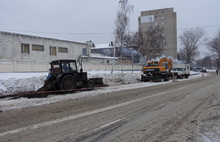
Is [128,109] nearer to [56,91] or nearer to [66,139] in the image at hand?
[66,139]

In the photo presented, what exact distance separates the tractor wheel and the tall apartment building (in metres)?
72.5

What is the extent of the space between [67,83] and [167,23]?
80678 millimetres

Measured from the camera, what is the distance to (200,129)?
5242mm

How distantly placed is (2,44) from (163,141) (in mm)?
29577

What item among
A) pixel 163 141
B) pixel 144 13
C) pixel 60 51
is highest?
pixel 144 13

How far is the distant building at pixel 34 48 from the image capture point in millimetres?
27889

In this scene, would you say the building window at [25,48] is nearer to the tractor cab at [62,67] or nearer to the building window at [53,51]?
the building window at [53,51]

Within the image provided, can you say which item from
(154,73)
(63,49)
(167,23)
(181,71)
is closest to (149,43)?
(181,71)

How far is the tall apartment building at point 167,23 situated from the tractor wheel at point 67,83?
72.5 metres

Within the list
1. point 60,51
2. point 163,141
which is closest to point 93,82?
point 163,141

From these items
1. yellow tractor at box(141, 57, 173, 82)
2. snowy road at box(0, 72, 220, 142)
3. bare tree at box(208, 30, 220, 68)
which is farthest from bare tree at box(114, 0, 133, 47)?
bare tree at box(208, 30, 220, 68)

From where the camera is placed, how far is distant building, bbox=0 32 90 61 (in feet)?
91.5

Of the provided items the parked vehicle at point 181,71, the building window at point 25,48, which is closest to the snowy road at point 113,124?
the parked vehicle at point 181,71

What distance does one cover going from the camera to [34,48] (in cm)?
3120
